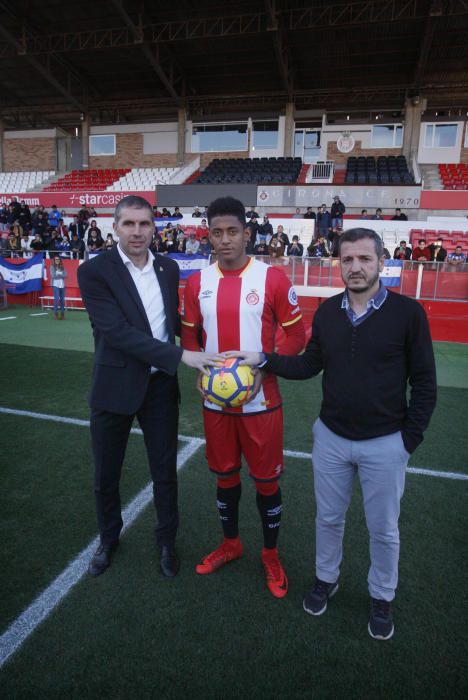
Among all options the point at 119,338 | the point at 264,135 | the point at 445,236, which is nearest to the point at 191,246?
the point at 445,236

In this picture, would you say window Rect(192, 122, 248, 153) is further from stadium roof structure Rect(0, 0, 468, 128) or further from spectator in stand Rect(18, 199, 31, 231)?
spectator in stand Rect(18, 199, 31, 231)

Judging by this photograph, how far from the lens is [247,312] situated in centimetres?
271

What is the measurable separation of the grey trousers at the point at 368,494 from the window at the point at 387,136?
1188 inches

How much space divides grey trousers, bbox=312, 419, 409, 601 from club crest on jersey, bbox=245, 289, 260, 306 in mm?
783

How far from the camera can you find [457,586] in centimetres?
290

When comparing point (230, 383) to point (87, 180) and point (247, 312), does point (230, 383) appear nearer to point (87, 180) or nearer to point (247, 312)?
point (247, 312)

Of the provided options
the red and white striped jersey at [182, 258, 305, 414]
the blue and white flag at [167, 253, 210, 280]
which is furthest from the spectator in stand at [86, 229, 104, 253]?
the red and white striped jersey at [182, 258, 305, 414]

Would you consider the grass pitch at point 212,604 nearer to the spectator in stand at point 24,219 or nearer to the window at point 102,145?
the spectator in stand at point 24,219

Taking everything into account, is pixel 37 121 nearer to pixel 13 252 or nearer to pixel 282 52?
pixel 282 52

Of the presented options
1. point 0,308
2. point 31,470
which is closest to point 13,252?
point 0,308

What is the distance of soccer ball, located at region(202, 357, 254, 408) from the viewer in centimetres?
253

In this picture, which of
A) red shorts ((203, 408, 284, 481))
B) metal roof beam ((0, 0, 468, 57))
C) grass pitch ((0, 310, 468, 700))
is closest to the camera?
grass pitch ((0, 310, 468, 700))

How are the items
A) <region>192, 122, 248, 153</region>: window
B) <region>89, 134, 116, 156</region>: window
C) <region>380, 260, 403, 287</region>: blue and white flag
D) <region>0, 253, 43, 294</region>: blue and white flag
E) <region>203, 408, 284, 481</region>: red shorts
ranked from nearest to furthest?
1. <region>203, 408, 284, 481</region>: red shorts
2. <region>380, 260, 403, 287</region>: blue and white flag
3. <region>0, 253, 43, 294</region>: blue and white flag
4. <region>192, 122, 248, 153</region>: window
5. <region>89, 134, 116, 156</region>: window

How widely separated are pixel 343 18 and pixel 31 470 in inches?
970
